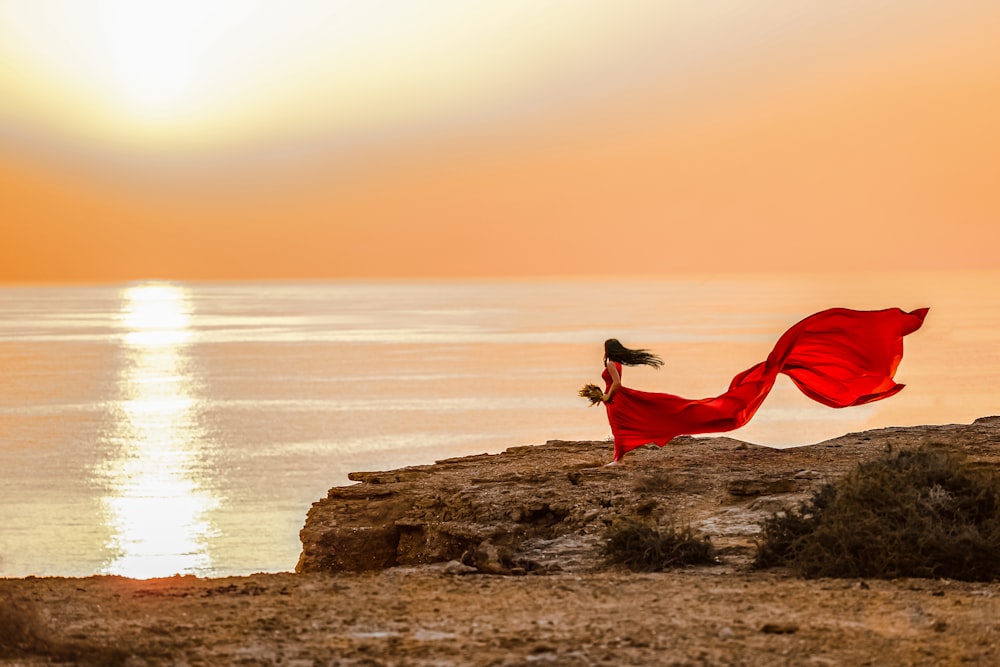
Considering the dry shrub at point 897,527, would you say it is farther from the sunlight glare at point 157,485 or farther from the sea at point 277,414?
the sunlight glare at point 157,485

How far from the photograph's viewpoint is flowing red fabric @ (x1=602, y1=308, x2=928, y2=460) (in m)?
14.9

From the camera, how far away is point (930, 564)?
32.1 feet

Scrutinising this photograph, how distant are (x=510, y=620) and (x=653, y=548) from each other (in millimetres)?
2517

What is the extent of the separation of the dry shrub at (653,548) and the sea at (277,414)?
5.65m

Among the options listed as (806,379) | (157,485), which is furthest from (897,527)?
(157,485)

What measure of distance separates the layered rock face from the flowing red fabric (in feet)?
1.56

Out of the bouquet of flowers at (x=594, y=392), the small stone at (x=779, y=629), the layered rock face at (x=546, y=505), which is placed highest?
the bouquet of flowers at (x=594, y=392)

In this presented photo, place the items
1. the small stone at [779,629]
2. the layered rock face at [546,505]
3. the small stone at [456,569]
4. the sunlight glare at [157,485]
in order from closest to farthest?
the small stone at [779,629]
the small stone at [456,569]
the layered rock face at [546,505]
the sunlight glare at [157,485]

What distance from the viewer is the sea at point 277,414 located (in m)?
22.2

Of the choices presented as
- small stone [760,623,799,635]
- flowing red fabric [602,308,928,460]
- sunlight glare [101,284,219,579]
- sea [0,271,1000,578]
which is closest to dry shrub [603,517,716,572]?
small stone [760,623,799,635]

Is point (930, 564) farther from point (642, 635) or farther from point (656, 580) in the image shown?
point (642, 635)

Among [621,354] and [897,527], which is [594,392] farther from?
[897,527]

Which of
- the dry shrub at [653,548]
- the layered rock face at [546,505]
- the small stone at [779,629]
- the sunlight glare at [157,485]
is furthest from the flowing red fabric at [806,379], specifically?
the sunlight glare at [157,485]

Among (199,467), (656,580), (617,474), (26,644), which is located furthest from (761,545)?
(199,467)
